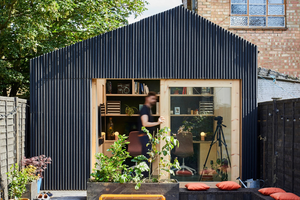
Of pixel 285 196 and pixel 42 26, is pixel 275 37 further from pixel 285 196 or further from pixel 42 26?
pixel 285 196

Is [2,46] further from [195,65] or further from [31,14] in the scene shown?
[195,65]

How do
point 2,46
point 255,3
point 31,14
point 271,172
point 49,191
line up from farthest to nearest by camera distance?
point 255,3, point 2,46, point 31,14, point 49,191, point 271,172

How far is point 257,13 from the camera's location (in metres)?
11.3

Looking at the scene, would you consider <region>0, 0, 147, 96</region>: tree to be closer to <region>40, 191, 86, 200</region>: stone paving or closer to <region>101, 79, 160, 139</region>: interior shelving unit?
<region>101, 79, 160, 139</region>: interior shelving unit

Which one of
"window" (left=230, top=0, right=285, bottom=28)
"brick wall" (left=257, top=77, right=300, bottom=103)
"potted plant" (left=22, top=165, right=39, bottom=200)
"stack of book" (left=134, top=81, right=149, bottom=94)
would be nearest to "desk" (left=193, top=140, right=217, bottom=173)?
"brick wall" (left=257, top=77, right=300, bottom=103)

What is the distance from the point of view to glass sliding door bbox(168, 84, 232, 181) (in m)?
5.80

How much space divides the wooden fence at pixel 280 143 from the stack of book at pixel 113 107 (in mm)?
3748

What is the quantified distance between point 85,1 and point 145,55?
5315 millimetres

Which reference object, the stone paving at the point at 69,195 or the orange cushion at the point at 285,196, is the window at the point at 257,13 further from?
the stone paving at the point at 69,195

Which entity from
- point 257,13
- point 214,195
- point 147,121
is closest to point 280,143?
point 214,195

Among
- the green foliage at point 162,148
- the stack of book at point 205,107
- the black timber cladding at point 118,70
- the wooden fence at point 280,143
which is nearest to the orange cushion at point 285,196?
the wooden fence at point 280,143

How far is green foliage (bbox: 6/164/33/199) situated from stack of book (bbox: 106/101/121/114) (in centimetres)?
343

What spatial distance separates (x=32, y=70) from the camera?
5.77 m

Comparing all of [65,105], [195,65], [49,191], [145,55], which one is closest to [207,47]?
[195,65]
